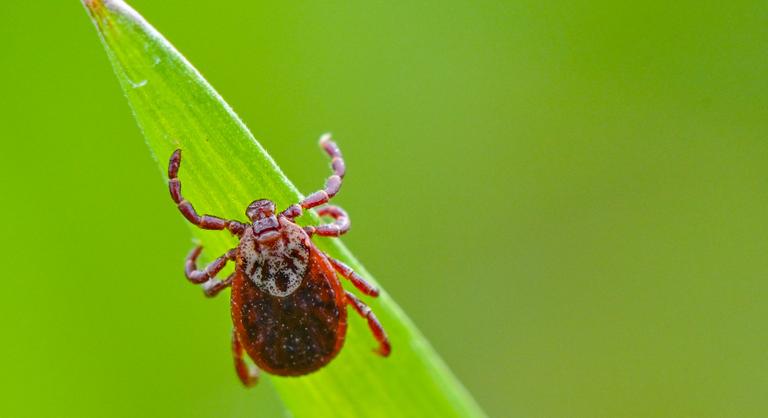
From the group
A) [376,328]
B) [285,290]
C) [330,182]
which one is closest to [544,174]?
[330,182]

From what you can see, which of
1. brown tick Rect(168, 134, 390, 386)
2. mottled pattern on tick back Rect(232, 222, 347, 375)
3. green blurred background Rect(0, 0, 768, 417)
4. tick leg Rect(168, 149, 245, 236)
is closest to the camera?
tick leg Rect(168, 149, 245, 236)

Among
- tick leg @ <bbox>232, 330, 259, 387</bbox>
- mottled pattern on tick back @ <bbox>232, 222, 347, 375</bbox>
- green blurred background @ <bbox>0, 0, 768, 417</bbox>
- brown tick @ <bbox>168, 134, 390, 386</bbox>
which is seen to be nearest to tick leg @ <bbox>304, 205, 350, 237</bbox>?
brown tick @ <bbox>168, 134, 390, 386</bbox>

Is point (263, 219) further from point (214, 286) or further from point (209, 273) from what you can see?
point (214, 286)

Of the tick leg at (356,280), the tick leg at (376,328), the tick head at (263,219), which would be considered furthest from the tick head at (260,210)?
the tick leg at (376,328)

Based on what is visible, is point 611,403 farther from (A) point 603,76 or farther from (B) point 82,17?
(B) point 82,17

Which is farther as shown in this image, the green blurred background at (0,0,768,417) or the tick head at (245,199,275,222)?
the green blurred background at (0,0,768,417)

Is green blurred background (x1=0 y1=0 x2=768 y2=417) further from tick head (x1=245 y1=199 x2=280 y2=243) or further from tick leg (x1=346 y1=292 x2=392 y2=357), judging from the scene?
tick leg (x1=346 y1=292 x2=392 y2=357)

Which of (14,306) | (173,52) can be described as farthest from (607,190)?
(173,52)
